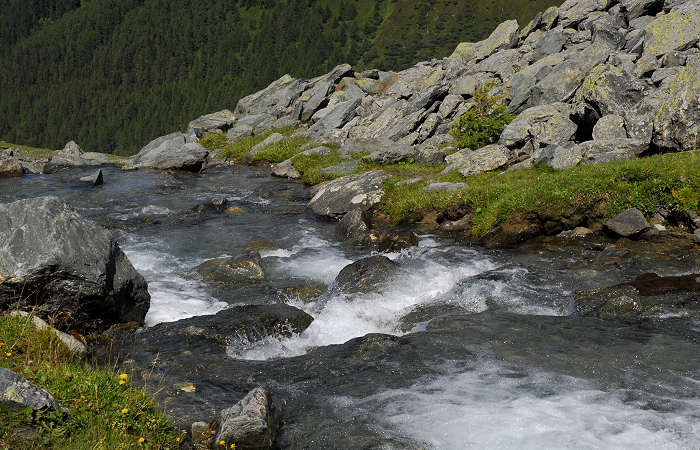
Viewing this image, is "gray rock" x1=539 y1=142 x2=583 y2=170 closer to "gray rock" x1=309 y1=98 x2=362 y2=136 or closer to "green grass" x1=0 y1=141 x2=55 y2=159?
"gray rock" x1=309 y1=98 x2=362 y2=136

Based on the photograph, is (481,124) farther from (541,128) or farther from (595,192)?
(595,192)

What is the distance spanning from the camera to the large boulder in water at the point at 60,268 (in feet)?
35.3

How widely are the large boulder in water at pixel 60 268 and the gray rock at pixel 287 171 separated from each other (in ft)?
72.9

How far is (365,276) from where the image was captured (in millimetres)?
14602

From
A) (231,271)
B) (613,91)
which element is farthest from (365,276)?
(613,91)

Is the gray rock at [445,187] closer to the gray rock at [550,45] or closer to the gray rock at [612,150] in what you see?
the gray rock at [612,150]

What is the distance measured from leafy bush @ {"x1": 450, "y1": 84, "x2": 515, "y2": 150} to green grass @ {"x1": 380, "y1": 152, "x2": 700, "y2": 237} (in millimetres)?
7922

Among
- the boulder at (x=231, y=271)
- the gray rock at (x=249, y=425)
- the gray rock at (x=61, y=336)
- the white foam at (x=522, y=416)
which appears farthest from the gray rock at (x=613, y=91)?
the gray rock at (x=61, y=336)

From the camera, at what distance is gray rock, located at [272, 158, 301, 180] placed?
34.4 meters

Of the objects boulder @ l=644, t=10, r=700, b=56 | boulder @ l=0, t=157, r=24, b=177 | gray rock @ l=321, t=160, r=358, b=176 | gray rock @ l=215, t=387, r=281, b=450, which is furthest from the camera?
boulder @ l=0, t=157, r=24, b=177

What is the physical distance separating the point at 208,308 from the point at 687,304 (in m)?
11.4

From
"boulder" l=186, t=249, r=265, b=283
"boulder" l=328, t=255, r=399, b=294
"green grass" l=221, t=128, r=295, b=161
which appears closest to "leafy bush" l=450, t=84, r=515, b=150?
"boulder" l=328, t=255, r=399, b=294

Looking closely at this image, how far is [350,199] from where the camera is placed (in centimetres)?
2439

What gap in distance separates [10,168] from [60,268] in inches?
1288
